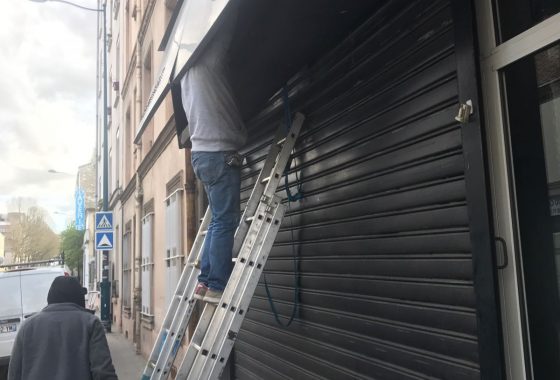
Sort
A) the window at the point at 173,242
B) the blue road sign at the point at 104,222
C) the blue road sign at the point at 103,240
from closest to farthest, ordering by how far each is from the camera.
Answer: the window at the point at 173,242
the blue road sign at the point at 103,240
the blue road sign at the point at 104,222

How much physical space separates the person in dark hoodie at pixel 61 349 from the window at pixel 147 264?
7.73 meters

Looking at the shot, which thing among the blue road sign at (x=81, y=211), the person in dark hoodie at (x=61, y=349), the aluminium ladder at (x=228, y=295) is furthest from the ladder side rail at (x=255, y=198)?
the blue road sign at (x=81, y=211)

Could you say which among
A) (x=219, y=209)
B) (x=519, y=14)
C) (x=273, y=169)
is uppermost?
(x=519, y=14)

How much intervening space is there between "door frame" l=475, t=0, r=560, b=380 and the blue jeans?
5.91 ft

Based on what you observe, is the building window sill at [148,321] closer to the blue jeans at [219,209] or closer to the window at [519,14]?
the blue jeans at [219,209]

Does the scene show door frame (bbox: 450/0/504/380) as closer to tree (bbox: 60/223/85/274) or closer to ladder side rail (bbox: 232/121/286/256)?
ladder side rail (bbox: 232/121/286/256)

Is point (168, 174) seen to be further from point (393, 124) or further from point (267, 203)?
point (393, 124)

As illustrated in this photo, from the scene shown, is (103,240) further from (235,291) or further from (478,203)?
(478,203)

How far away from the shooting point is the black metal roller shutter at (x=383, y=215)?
2.71 metres

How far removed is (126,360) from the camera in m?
11.5

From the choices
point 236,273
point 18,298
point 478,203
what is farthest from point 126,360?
point 478,203

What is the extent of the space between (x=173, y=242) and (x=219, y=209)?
512cm

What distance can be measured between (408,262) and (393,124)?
0.82 metres

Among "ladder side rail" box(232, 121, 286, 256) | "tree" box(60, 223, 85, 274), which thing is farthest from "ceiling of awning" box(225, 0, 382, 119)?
"tree" box(60, 223, 85, 274)
